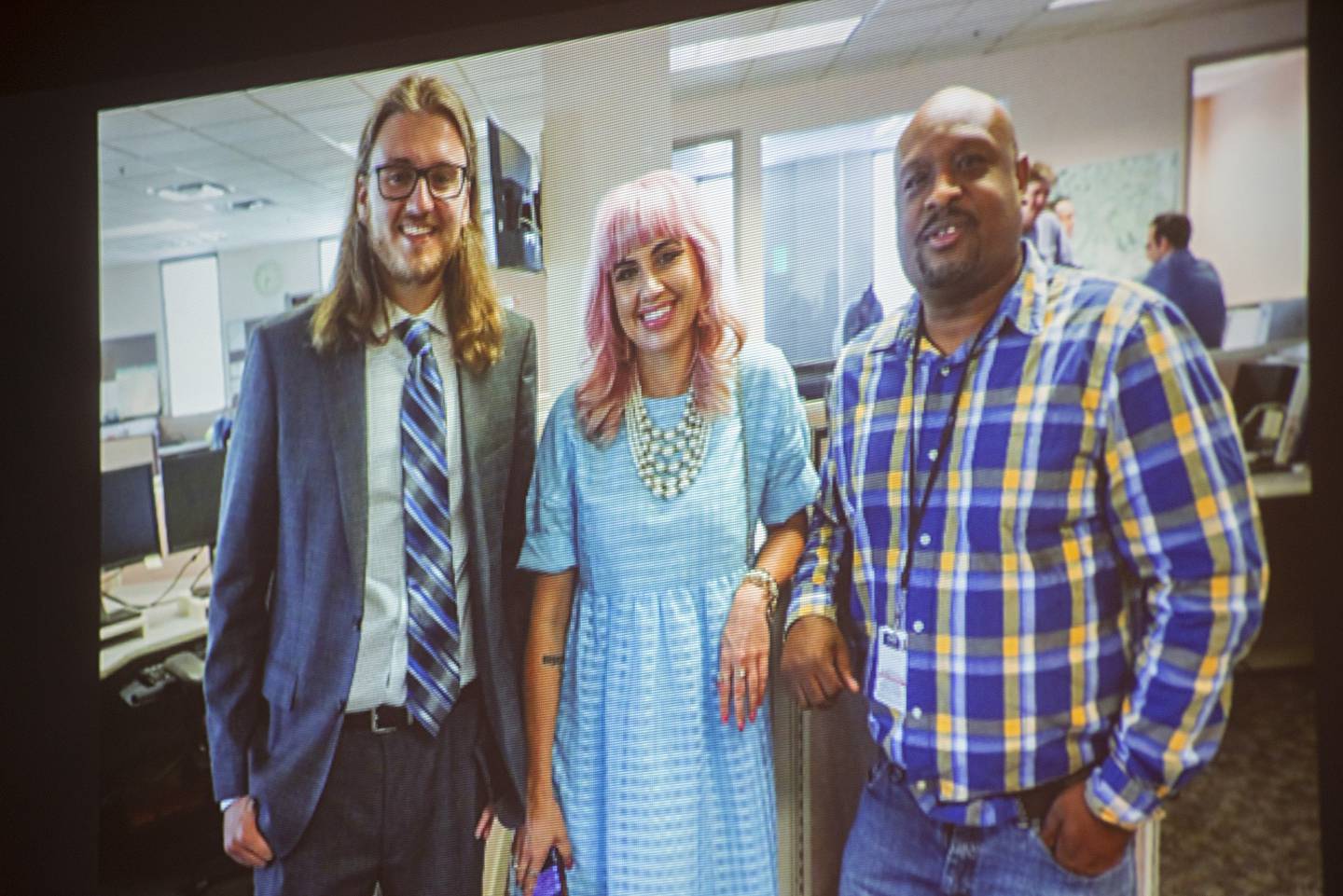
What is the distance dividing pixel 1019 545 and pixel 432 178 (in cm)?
102

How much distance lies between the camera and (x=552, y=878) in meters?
1.38

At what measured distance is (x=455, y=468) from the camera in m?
1.38

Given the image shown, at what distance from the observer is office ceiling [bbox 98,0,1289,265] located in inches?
49.1

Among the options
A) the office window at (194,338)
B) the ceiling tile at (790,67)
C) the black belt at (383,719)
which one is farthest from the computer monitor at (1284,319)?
the office window at (194,338)

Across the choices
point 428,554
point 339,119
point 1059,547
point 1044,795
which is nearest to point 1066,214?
point 1059,547

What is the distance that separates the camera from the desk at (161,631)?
162 centimetres

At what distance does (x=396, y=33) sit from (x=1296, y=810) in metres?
1.98

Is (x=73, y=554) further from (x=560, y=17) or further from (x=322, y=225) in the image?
(x=560, y=17)

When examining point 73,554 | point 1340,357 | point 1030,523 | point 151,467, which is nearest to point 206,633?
point 151,467

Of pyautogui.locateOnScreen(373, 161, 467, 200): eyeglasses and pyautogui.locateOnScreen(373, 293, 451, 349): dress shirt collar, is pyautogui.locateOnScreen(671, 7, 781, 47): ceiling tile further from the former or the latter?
pyautogui.locateOnScreen(373, 293, 451, 349): dress shirt collar

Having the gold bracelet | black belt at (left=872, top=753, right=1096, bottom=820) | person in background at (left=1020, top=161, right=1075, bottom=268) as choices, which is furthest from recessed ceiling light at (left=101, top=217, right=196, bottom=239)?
black belt at (left=872, top=753, right=1096, bottom=820)

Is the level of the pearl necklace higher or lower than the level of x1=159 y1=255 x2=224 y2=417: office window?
lower

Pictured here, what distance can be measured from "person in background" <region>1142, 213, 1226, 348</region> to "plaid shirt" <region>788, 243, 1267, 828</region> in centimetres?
4

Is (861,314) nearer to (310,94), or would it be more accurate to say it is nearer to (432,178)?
(432,178)
